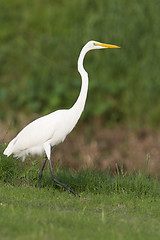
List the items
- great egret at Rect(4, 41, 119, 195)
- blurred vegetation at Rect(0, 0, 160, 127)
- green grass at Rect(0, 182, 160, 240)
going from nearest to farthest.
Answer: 1. green grass at Rect(0, 182, 160, 240)
2. great egret at Rect(4, 41, 119, 195)
3. blurred vegetation at Rect(0, 0, 160, 127)

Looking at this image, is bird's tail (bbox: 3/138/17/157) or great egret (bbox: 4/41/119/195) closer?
great egret (bbox: 4/41/119/195)

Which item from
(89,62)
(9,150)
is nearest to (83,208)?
(9,150)

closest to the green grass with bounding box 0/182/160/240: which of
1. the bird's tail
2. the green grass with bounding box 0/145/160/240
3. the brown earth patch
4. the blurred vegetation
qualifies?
the green grass with bounding box 0/145/160/240

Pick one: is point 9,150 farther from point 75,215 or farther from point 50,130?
point 75,215

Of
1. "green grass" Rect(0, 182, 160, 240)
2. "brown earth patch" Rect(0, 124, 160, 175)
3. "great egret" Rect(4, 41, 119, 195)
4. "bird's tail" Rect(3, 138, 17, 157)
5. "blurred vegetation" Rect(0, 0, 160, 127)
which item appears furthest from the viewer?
"blurred vegetation" Rect(0, 0, 160, 127)

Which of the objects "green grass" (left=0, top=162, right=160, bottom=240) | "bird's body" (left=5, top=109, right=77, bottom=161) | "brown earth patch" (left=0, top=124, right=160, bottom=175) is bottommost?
"brown earth patch" (left=0, top=124, right=160, bottom=175)

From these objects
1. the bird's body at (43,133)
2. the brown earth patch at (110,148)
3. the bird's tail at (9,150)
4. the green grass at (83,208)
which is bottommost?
the brown earth patch at (110,148)

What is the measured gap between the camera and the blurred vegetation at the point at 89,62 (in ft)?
44.3

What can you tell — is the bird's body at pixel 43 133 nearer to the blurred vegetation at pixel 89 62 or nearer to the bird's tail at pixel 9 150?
the bird's tail at pixel 9 150

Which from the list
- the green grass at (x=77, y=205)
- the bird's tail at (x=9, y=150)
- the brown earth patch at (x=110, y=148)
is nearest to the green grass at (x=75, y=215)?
the green grass at (x=77, y=205)

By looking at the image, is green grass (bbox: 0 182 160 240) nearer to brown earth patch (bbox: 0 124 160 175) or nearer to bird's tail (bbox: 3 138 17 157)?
bird's tail (bbox: 3 138 17 157)

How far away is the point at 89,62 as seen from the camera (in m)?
14.1

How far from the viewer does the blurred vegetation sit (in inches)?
532

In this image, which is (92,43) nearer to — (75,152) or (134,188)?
(134,188)
